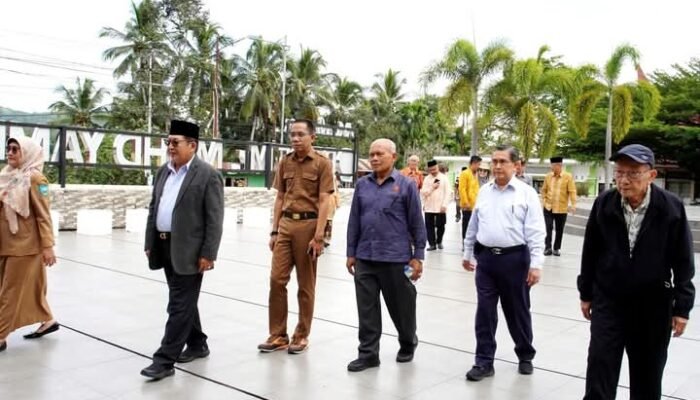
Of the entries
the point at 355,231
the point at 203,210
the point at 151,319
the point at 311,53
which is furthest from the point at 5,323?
the point at 311,53

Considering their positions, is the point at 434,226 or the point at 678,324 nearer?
the point at 678,324

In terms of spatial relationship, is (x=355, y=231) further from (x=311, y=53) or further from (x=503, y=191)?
(x=311, y=53)

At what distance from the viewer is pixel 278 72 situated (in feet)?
145

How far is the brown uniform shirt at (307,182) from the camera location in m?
4.85

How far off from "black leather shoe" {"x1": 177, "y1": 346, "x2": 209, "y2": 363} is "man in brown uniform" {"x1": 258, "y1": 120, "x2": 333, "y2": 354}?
0.41m

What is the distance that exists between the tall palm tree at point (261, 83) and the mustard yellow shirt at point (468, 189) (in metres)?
31.2

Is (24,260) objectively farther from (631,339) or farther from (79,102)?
(79,102)

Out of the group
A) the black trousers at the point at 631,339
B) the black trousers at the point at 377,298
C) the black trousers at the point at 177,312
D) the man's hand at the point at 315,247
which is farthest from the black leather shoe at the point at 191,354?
the black trousers at the point at 631,339

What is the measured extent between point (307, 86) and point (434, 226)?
35629 mm

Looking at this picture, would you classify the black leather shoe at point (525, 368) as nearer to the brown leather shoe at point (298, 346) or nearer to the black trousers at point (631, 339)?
the black trousers at point (631, 339)

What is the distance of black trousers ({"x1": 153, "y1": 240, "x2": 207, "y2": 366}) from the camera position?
14.0ft

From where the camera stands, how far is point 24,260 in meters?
4.92

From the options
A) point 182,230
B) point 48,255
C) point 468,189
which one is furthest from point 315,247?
point 468,189

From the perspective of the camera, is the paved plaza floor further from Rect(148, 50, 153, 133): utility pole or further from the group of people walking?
Rect(148, 50, 153, 133): utility pole
